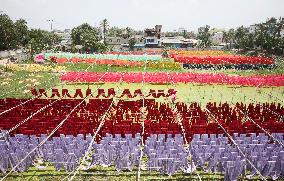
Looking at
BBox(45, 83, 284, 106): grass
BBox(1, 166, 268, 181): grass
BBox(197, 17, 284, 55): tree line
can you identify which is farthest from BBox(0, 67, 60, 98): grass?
BBox(197, 17, 284, 55): tree line

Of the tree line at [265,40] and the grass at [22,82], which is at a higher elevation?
the tree line at [265,40]

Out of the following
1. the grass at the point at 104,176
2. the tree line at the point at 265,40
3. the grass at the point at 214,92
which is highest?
the tree line at the point at 265,40

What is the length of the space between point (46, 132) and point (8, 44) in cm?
6217

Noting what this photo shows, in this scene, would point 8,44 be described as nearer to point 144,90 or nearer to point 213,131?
point 144,90

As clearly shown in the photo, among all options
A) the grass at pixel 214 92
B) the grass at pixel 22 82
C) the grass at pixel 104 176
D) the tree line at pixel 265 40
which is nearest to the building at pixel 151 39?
the tree line at pixel 265 40

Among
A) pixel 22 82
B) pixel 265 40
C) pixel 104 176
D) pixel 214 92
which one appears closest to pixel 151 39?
pixel 265 40

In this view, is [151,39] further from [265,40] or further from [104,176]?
[104,176]

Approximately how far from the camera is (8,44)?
221ft

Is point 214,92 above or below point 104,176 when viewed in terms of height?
above

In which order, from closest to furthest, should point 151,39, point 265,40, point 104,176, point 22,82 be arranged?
point 104,176
point 22,82
point 265,40
point 151,39

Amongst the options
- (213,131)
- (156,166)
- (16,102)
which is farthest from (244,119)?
(16,102)

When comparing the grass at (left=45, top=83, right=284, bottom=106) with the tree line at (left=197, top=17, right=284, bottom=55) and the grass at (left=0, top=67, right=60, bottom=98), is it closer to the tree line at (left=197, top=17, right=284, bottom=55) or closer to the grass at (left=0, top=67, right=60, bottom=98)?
the grass at (left=0, top=67, right=60, bottom=98)

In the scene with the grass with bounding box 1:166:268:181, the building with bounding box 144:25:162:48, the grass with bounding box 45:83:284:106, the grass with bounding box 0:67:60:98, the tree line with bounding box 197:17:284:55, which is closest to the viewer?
the grass with bounding box 1:166:268:181

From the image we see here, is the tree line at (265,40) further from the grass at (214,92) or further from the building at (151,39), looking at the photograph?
the grass at (214,92)
